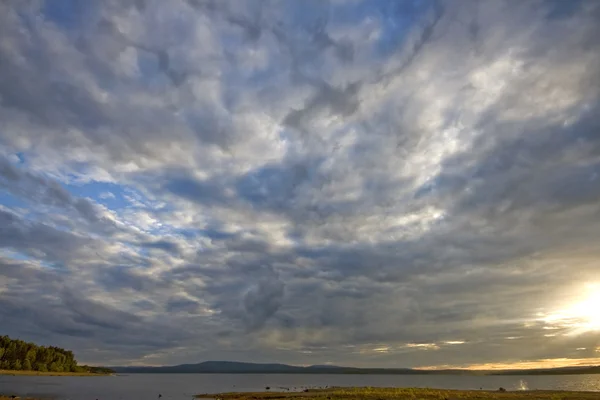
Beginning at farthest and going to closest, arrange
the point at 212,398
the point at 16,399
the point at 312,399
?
the point at 212,398 → the point at 312,399 → the point at 16,399

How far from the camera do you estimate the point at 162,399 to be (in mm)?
118750

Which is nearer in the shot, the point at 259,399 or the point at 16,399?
the point at 16,399

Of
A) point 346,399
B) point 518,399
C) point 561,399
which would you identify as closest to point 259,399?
point 346,399

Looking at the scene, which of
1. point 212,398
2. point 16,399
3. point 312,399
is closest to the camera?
point 16,399

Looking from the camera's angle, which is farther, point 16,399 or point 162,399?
point 162,399

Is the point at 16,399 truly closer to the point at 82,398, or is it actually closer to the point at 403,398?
the point at 82,398

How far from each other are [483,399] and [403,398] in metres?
19.6

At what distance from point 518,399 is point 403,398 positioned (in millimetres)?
27139

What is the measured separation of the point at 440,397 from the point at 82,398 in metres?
91.3

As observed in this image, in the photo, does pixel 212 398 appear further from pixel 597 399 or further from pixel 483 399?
pixel 597 399

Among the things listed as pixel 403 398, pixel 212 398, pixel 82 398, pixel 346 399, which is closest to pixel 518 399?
pixel 403 398

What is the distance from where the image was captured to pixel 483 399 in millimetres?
103250

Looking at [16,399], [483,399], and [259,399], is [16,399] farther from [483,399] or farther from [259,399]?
[483,399]

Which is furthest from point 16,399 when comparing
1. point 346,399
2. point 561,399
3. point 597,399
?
point 597,399
